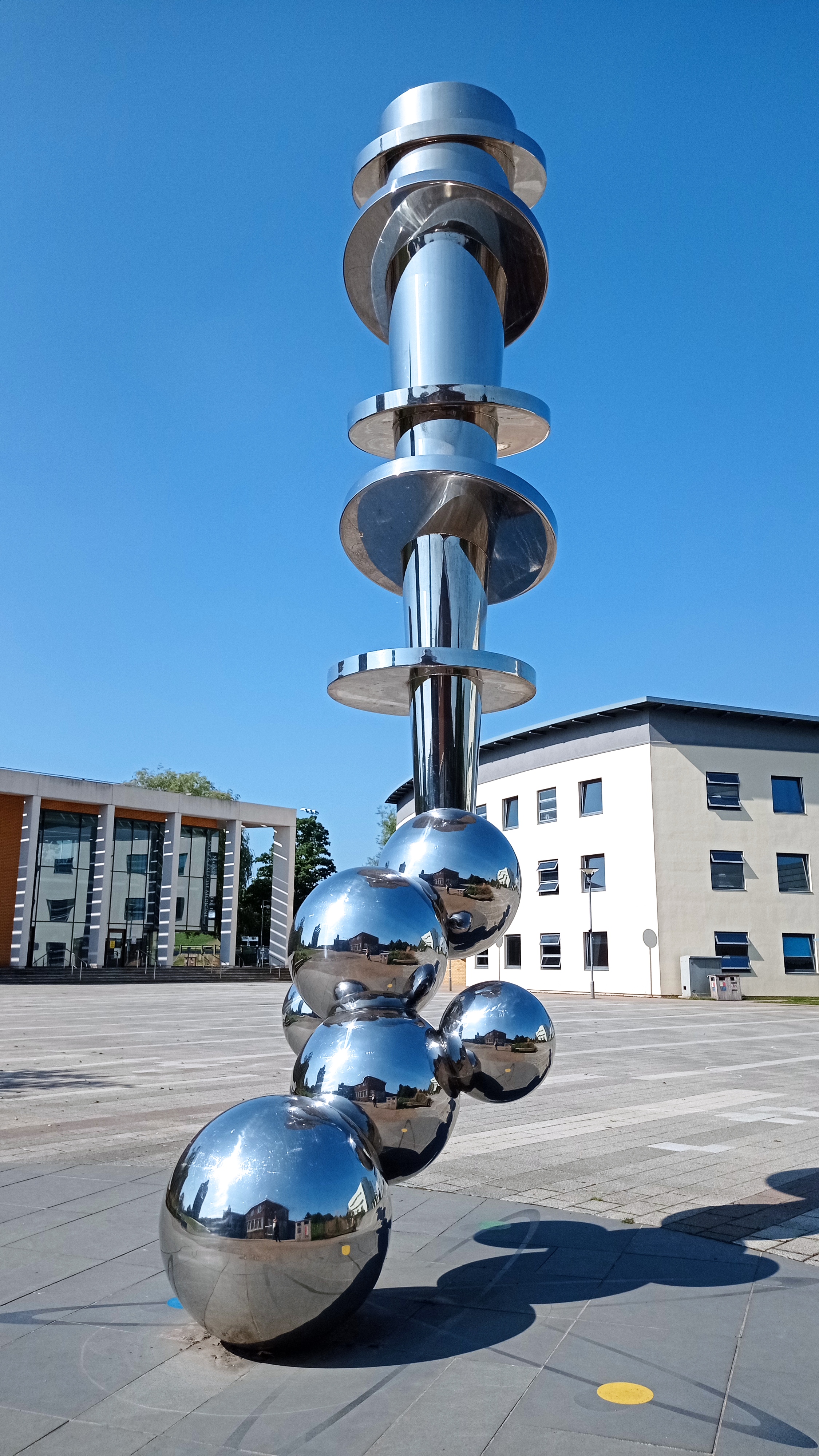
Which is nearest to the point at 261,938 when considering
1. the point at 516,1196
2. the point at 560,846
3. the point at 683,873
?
the point at 560,846

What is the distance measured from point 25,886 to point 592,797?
27.2m

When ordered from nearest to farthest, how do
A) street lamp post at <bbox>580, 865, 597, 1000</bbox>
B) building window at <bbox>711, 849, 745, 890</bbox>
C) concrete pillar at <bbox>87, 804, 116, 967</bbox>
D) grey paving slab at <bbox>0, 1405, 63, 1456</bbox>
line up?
grey paving slab at <bbox>0, 1405, 63, 1456</bbox>, street lamp post at <bbox>580, 865, 597, 1000</bbox>, building window at <bbox>711, 849, 745, 890</bbox>, concrete pillar at <bbox>87, 804, 116, 967</bbox>

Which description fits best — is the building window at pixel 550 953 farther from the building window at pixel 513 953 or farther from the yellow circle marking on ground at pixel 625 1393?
the yellow circle marking on ground at pixel 625 1393

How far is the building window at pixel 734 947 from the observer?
113 feet

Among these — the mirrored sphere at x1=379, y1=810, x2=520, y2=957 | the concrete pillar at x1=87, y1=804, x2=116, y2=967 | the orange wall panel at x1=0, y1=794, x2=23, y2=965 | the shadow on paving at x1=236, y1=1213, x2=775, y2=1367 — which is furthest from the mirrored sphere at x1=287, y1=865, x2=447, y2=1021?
the concrete pillar at x1=87, y1=804, x2=116, y2=967

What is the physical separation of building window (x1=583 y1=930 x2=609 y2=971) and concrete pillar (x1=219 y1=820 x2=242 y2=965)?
78.0 feet

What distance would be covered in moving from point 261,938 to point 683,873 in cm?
4629

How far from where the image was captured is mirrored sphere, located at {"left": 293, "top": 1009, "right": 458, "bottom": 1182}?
12.3 ft

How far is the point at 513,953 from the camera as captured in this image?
41.3 meters

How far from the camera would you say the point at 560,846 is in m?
38.8

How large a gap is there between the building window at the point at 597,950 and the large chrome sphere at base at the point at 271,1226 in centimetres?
3359

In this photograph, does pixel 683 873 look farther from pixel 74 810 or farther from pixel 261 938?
pixel 261 938

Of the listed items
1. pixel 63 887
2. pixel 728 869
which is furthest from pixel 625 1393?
pixel 63 887

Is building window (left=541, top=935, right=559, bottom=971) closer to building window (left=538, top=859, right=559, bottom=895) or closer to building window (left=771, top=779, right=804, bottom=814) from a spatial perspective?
building window (left=538, top=859, right=559, bottom=895)
